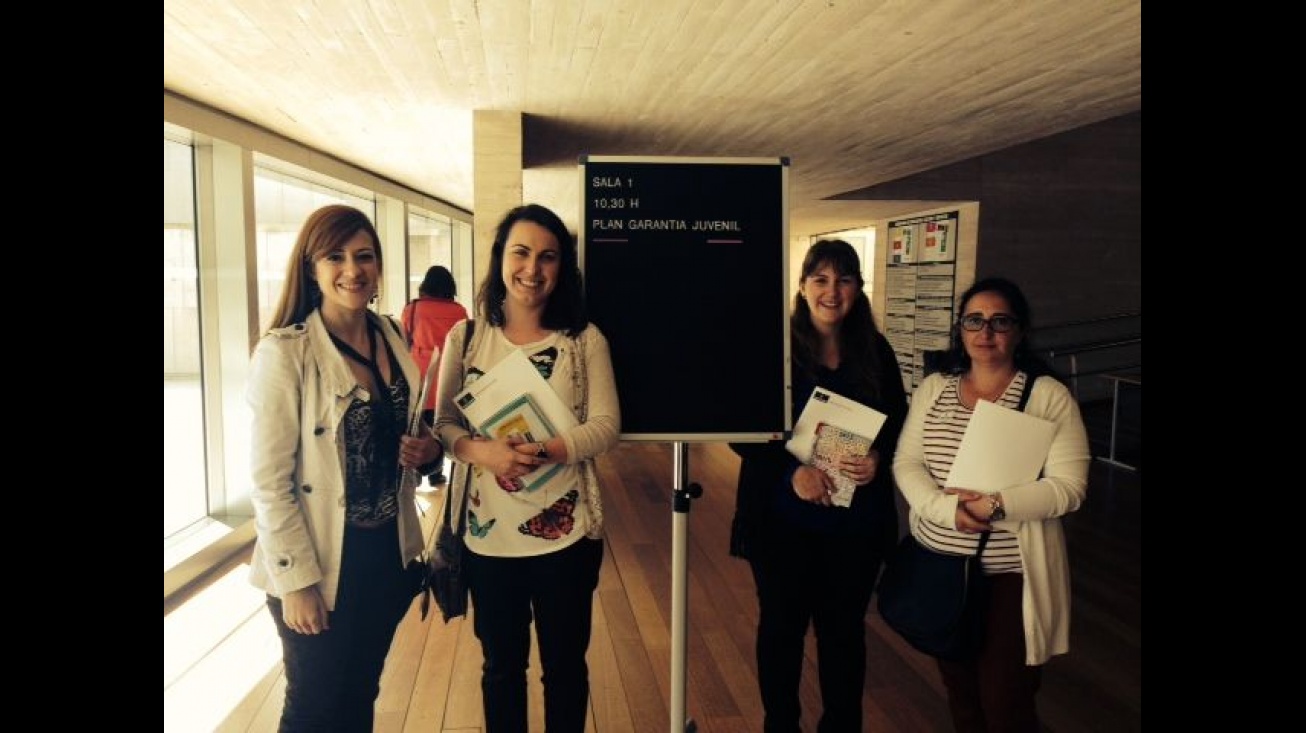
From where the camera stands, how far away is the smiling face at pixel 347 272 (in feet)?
5.49

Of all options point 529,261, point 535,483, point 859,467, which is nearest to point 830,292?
point 859,467

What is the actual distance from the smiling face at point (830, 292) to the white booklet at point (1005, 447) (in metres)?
0.46

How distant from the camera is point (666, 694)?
9.55 ft

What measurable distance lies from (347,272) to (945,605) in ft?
5.80

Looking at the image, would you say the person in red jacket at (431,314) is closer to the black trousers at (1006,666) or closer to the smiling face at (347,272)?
the smiling face at (347,272)

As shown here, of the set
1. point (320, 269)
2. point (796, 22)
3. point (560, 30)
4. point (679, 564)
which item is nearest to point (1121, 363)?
point (796, 22)

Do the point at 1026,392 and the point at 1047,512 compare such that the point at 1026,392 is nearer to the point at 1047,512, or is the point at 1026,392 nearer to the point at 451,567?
the point at 1047,512

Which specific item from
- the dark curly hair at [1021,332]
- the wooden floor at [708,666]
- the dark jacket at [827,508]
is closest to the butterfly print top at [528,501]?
the dark jacket at [827,508]

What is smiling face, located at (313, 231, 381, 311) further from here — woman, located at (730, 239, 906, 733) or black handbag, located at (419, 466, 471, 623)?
woman, located at (730, 239, 906, 733)

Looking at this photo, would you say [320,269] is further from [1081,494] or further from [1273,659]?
[1081,494]

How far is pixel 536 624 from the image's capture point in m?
1.78

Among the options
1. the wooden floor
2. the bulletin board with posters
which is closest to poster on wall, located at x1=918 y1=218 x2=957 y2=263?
the bulletin board with posters

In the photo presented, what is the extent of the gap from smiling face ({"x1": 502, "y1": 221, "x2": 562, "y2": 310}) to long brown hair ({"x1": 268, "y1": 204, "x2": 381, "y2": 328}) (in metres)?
0.32
